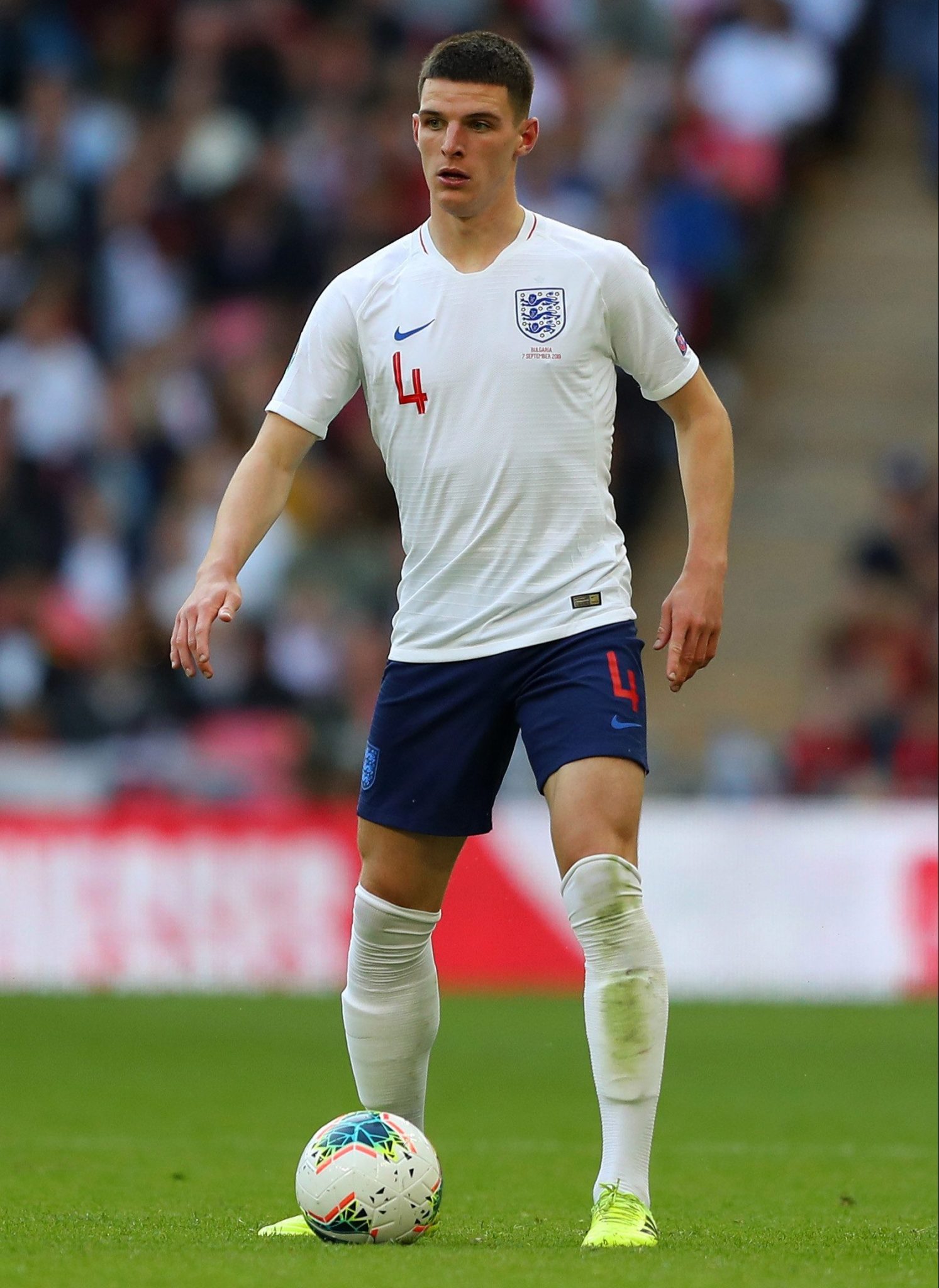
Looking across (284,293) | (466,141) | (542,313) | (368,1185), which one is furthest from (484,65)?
(284,293)

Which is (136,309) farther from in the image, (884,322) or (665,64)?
(884,322)

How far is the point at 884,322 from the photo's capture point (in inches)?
681

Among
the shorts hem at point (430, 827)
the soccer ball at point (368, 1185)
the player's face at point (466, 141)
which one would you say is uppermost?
the player's face at point (466, 141)

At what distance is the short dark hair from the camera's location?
5.26 metres

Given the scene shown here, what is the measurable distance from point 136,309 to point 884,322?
213 inches

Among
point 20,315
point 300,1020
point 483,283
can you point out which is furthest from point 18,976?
point 483,283

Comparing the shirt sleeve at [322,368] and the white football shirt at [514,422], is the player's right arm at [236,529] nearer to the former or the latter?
the shirt sleeve at [322,368]

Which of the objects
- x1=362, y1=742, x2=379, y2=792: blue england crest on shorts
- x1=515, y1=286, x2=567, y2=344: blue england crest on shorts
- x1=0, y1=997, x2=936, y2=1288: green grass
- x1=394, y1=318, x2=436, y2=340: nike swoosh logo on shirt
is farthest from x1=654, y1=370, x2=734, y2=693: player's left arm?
x1=0, y1=997, x2=936, y2=1288: green grass

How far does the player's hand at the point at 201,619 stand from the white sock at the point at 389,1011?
749mm

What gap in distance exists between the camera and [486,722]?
5.36m

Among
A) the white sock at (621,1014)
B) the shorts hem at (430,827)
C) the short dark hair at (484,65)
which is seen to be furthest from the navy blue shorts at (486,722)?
the short dark hair at (484,65)

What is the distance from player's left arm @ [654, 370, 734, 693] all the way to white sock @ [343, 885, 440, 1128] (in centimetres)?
88

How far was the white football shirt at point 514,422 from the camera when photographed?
530cm

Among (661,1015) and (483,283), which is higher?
(483,283)
